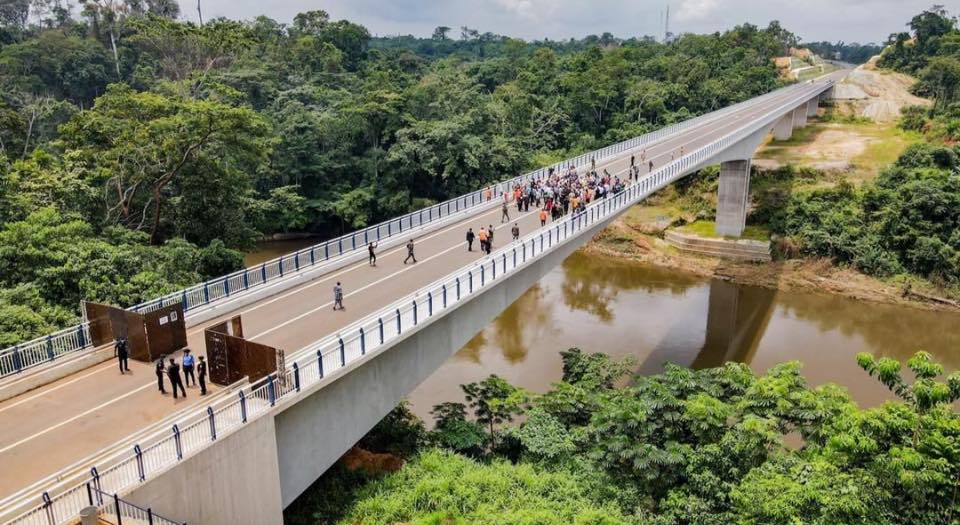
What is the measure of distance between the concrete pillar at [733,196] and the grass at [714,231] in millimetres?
556

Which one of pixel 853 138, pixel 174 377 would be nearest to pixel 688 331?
pixel 174 377

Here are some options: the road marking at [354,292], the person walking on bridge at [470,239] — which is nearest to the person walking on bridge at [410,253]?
the road marking at [354,292]

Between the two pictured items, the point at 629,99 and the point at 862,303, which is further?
the point at 629,99

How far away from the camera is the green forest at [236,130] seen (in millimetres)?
24922

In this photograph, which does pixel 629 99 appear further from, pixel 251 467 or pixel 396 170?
pixel 251 467

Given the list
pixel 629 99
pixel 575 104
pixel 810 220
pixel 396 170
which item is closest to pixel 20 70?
pixel 396 170

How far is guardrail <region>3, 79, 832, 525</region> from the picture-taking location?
11164 mm

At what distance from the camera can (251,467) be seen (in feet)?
43.5

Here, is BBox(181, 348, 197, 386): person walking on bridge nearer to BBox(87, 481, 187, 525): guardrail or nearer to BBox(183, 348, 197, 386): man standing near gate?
BBox(183, 348, 197, 386): man standing near gate

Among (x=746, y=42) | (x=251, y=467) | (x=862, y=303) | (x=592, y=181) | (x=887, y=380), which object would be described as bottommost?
(x=862, y=303)

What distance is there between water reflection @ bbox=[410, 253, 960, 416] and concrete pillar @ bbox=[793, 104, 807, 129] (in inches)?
1575

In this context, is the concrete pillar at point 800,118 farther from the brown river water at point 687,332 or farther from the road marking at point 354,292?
the road marking at point 354,292

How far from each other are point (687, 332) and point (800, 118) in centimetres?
5092

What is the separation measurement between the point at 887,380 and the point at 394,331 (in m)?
11.4
